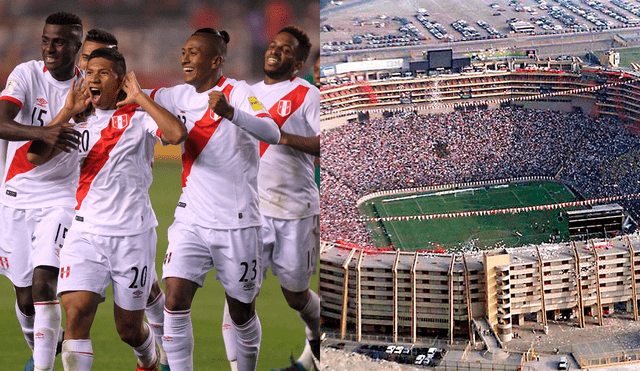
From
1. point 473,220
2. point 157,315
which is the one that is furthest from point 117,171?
point 473,220

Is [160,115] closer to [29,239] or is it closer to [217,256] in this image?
[217,256]

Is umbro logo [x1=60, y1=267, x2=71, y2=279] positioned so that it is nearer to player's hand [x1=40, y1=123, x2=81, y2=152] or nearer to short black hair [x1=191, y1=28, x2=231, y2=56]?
player's hand [x1=40, y1=123, x2=81, y2=152]

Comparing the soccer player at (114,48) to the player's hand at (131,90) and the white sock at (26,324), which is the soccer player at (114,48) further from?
the white sock at (26,324)

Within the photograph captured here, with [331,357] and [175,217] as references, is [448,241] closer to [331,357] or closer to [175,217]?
[331,357]

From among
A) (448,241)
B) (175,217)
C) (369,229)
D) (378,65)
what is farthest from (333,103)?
(175,217)

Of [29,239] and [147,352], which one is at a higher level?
[29,239]

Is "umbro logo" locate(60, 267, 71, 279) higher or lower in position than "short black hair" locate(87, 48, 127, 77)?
lower

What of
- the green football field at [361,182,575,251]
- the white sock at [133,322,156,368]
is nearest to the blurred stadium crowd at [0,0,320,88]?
the white sock at [133,322,156,368]
